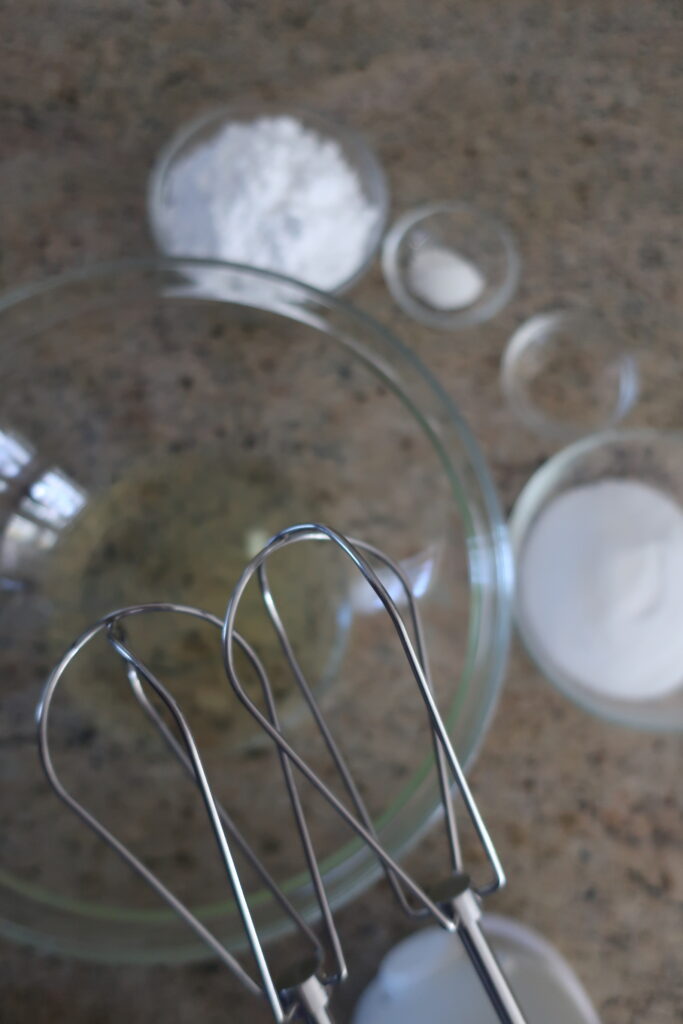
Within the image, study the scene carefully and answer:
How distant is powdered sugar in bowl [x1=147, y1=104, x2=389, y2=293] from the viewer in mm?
607

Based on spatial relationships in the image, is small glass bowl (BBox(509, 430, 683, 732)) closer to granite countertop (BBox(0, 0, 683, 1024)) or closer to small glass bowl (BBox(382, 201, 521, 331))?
granite countertop (BBox(0, 0, 683, 1024))

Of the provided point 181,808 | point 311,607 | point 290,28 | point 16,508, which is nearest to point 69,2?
point 290,28

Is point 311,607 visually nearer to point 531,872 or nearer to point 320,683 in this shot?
point 320,683

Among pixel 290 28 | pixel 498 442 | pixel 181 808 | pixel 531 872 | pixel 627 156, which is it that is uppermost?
pixel 290 28

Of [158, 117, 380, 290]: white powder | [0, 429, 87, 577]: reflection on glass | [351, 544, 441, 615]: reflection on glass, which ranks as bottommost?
[351, 544, 441, 615]: reflection on glass

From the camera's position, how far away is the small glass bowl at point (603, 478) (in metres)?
0.59

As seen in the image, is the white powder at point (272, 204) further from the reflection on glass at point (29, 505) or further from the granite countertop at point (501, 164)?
the reflection on glass at point (29, 505)

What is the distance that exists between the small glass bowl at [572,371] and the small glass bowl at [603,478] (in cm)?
4

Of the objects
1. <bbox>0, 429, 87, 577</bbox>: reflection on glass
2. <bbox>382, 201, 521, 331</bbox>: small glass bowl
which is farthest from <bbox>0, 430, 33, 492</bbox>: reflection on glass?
<bbox>382, 201, 521, 331</bbox>: small glass bowl

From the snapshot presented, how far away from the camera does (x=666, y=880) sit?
0.60 meters

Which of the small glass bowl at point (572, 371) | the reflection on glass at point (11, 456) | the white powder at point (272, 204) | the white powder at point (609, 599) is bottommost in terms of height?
the white powder at point (609, 599)

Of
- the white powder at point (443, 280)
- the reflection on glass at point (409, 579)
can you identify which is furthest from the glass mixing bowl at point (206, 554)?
the white powder at point (443, 280)

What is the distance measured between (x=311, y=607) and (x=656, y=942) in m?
0.33

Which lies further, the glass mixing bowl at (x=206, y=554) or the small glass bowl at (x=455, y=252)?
the small glass bowl at (x=455, y=252)
